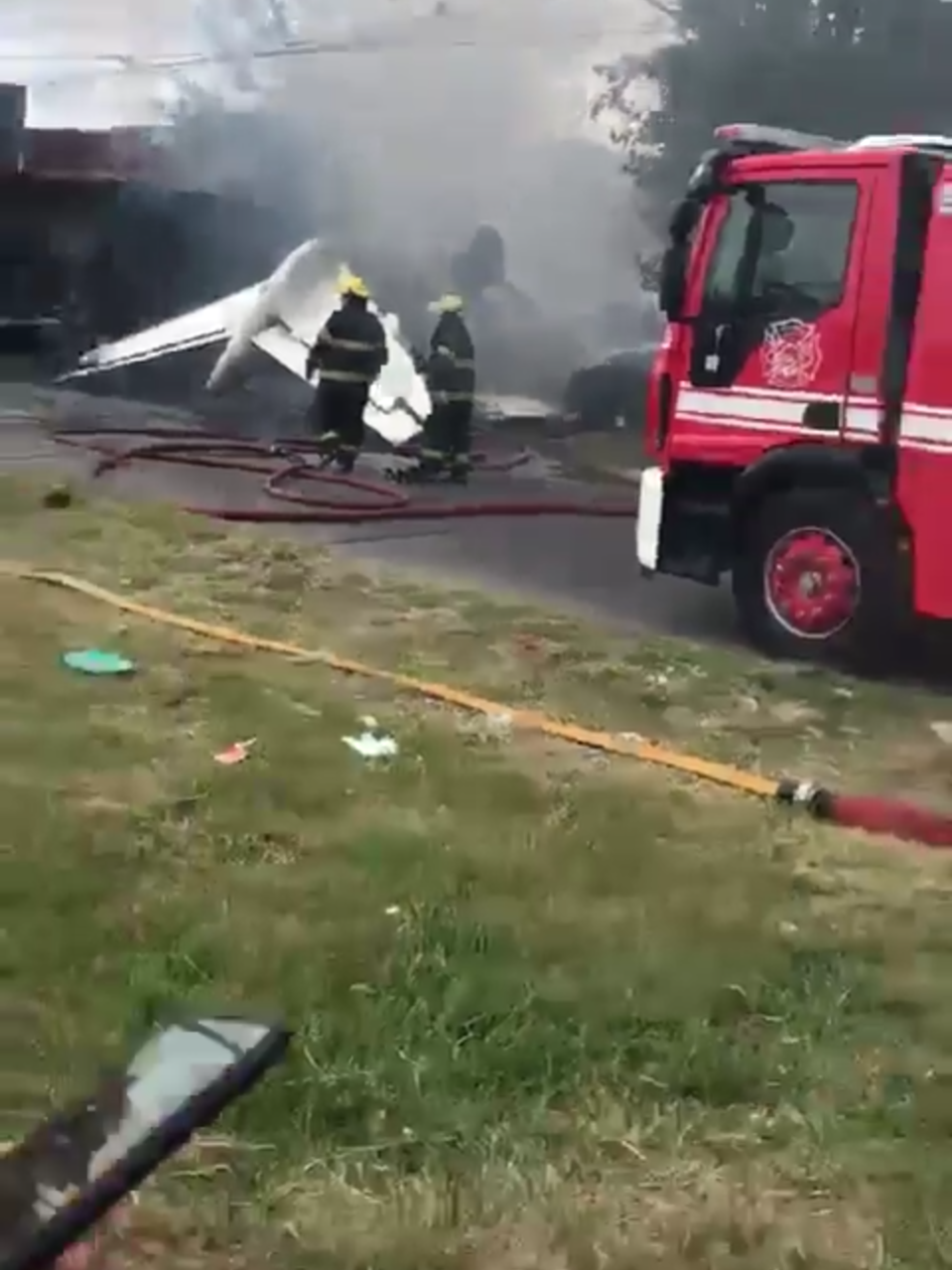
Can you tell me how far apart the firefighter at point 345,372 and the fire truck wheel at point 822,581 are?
6.32m

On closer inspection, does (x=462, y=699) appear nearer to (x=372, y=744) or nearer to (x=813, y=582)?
(x=372, y=744)

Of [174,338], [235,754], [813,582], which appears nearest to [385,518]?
[813,582]

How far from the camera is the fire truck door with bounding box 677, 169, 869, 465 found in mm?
7484

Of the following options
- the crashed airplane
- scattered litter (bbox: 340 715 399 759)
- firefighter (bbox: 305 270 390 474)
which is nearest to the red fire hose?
firefighter (bbox: 305 270 390 474)

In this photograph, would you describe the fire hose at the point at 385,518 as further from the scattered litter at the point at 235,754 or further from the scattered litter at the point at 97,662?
the scattered litter at the point at 235,754

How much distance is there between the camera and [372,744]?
5.71 meters

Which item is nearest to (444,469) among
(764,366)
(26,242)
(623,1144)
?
(764,366)

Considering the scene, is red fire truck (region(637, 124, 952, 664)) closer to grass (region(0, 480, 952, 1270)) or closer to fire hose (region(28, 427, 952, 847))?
grass (region(0, 480, 952, 1270))

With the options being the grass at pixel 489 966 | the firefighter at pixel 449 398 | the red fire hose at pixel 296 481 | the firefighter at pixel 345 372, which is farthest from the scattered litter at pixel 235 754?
the firefighter at pixel 449 398

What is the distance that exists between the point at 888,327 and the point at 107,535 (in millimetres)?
4446

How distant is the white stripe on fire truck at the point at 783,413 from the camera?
7270 millimetres

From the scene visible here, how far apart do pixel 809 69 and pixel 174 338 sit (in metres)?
8.75

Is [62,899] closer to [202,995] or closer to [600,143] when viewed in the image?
[202,995]

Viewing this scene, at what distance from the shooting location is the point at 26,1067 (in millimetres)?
3373
